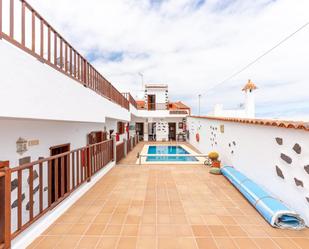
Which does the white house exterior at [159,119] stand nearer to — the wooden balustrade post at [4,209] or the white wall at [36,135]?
the white wall at [36,135]

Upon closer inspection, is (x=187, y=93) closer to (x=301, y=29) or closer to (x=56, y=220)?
(x=301, y=29)

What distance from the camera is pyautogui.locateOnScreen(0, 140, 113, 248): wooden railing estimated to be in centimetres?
232

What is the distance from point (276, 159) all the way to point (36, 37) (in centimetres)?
509

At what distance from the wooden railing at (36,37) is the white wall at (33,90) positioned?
12cm

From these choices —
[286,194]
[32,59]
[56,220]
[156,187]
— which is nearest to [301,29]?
[286,194]

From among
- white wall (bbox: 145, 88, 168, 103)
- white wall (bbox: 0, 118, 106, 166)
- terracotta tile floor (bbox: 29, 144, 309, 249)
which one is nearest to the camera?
terracotta tile floor (bbox: 29, 144, 309, 249)

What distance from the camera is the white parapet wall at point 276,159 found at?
11.4 ft

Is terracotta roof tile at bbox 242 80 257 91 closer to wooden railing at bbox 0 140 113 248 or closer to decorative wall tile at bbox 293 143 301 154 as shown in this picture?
wooden railing at bbox 0 140 113 248

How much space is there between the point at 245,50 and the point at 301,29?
220 inches

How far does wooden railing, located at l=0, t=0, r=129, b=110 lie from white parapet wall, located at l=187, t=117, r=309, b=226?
453 cm

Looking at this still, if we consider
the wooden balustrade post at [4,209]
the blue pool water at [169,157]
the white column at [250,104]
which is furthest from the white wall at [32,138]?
the white column at [250,104]

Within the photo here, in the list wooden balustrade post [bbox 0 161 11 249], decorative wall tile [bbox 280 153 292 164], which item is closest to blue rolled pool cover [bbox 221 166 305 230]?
decorative wall tile [bbox 280 153 292 164]

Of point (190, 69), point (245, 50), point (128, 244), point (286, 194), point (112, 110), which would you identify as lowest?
point (128, 244)

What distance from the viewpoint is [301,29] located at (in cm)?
676
